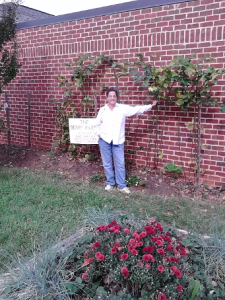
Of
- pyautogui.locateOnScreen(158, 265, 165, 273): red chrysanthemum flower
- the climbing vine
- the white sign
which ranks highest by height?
the climbing vine

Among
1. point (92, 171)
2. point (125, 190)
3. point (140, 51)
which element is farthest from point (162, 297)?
point (140, 51)

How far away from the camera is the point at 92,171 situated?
5.29 metres

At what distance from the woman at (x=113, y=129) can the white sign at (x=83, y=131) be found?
1.97 ft

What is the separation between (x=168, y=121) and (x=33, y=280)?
3.47 metres

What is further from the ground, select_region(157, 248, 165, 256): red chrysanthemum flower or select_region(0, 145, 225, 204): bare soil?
select_region(157, 248, 165, 256): red chrysanthemum flower

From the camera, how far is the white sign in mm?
5145

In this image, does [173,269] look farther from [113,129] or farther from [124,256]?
[113,129]

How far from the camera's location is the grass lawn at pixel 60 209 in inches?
126

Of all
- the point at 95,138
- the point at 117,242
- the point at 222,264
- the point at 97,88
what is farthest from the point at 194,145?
the point at 117,242

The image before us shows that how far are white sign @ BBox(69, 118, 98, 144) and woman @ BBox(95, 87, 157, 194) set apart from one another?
1.97 ft

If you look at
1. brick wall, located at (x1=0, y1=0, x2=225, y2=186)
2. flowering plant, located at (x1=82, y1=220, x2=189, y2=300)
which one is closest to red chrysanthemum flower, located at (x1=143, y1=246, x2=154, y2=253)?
flowering plant, located at (x1=82, y1=220, x2=189, y2=300)

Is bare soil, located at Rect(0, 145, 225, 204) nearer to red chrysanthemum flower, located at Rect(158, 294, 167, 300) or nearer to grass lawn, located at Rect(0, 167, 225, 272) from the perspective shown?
grass lawn, located at Rect(0, 167, 225, 272)

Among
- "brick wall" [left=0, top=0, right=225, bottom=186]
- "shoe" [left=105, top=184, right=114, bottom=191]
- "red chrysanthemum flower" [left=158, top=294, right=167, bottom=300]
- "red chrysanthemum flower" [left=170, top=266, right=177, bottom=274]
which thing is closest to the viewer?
"red chrysanthemum flower" [left=158, top=294, right=167, bottom=300]

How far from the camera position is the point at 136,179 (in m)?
4.76
